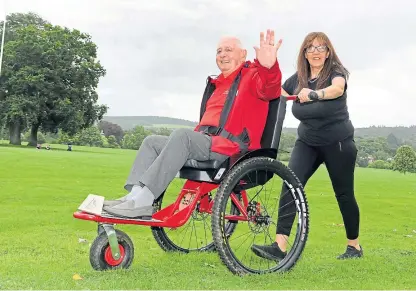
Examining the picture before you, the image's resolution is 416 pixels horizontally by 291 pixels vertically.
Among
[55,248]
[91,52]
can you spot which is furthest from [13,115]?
[55,248]

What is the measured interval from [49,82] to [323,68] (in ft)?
149

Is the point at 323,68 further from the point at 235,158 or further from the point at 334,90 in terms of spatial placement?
the point at 235,158

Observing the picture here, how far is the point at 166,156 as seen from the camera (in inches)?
152

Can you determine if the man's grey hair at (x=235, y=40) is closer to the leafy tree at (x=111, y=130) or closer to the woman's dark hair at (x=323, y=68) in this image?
the woman's dark hair at (x=323, y=68)

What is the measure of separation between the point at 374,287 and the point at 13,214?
19.1 ft

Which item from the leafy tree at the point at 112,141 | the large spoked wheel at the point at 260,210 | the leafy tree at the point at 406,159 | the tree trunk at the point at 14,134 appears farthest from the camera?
the leafy tree at the point at 112,141

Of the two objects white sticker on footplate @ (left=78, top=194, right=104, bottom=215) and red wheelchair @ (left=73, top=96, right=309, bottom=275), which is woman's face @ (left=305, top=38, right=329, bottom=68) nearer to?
red wheelchair @ (left=73, top=96, right=309, bottom=275)

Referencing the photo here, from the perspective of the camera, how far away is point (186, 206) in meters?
4.21

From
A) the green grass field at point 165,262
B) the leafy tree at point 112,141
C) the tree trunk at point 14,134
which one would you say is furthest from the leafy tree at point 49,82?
the green grass field at point 165,262

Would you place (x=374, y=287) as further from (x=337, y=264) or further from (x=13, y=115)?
(x=13, y=115)

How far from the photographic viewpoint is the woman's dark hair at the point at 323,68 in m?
4.69

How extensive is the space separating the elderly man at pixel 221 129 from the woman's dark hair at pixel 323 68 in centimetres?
60

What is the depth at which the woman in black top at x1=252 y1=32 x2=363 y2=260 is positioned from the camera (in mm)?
4641

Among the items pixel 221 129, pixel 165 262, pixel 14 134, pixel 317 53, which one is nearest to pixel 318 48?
pixel 317 53
